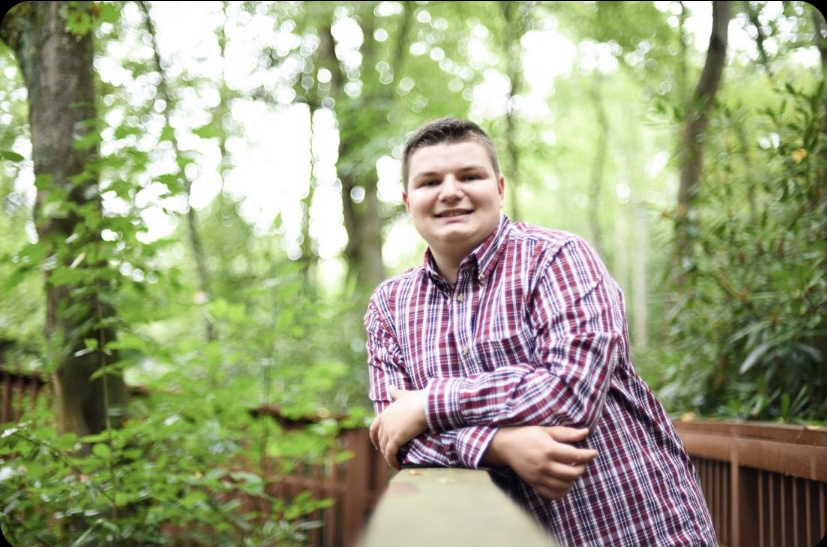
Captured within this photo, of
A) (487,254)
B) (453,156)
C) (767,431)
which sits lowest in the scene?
(767,431)

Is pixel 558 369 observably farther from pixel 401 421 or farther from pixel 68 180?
pixel 68 180

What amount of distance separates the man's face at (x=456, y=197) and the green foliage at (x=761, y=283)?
205 centimetres

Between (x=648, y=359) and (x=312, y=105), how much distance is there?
238 inches

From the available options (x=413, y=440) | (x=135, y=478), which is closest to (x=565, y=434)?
(x=413, y=440)

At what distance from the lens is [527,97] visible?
16.5m

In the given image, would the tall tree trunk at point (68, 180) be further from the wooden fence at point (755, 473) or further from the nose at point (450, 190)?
the nose at point (450, 190)

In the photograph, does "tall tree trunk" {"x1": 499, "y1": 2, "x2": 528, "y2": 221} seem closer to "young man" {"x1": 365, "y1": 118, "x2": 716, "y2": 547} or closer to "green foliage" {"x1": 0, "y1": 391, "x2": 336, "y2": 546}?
"green foliage" {"x1": 0, "y1": 391, "x2": 336, "y2": 546}

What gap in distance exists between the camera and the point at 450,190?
165 cm

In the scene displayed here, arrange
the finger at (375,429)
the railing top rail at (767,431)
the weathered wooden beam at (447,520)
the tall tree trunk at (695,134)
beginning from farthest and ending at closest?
the tall tree trunk at (695,134) → the railing top rail at (767,431) → the finger at (375,429) → the weathered wooden beam at (447,520)

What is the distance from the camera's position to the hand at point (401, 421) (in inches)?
57.0

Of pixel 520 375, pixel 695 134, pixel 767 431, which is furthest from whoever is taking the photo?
pixel 695 134

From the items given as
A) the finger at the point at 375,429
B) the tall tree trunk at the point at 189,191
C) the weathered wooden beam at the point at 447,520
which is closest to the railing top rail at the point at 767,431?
the finger at the point at 375,429

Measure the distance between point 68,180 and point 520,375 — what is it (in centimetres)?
240

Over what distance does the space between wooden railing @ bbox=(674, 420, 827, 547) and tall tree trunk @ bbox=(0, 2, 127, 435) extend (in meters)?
2.52
